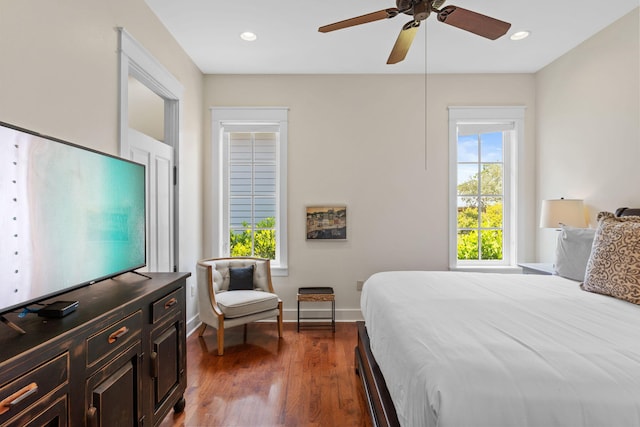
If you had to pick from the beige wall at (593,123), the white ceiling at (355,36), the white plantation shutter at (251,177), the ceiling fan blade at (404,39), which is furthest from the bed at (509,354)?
the white plantation shutter at (251,177)

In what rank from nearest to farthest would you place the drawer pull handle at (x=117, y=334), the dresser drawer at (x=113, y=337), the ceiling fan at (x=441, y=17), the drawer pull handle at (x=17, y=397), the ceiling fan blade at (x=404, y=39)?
the drawer pull handle at (x=17, y=397), the dresser drawer at (x=113, y=337), the drawer pull handle at (x=117, y=334), the ceiling fan at (x=441, y=17), the ceiling fan blade at (x=404, y=39)

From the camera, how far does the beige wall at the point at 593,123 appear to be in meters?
2.60

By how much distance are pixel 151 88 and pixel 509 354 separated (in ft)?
10.1

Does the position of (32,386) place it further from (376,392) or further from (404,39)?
(404,39)

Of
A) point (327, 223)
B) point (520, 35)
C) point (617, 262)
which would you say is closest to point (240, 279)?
point (327, 223)

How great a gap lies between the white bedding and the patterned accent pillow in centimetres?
10

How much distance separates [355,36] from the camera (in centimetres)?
299

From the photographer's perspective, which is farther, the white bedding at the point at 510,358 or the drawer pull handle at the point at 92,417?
the drawer pull handle at the point at 92,417

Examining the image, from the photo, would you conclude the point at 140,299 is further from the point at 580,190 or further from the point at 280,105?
the point at 580,190

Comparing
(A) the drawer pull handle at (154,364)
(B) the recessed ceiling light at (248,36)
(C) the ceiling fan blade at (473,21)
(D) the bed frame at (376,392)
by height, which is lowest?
(D) the bed frame at (376,392)

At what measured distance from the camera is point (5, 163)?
41.8 inches

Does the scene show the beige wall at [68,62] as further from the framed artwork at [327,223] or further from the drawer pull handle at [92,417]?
the framed artwork at [327,223]

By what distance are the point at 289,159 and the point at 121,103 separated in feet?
6.31

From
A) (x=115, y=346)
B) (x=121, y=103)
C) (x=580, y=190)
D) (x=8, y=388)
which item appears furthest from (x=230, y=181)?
(x=580, y=190)
